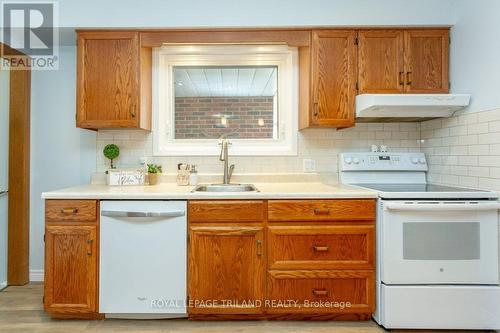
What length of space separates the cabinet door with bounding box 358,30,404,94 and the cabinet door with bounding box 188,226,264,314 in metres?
1.35

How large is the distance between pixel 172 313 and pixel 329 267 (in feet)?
3.33

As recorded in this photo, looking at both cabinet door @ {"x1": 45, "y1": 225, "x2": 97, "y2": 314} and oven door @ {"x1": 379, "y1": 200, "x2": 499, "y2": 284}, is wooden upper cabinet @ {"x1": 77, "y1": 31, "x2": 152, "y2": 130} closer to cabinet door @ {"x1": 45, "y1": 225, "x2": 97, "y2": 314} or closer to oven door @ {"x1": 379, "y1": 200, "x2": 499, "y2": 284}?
cabinet door @ {"x1": 45, "y1": 225, "x2": 97, "y2": 314}

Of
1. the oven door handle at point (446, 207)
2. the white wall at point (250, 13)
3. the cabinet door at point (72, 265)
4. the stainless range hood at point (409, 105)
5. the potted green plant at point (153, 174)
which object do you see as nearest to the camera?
the oven door handle at point (446, 207)

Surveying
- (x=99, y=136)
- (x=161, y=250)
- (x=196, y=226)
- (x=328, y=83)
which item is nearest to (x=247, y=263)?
(x=196, y=226)

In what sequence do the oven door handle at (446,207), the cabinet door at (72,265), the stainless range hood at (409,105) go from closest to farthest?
the oven door handle at (446,207)
the cabinet door at (72,265)
the stainless range hood at (409,105)

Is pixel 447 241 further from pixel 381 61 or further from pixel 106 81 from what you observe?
pixel 106 81

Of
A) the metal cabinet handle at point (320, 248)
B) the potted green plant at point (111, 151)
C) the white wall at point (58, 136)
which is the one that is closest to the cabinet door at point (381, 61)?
the metal cabinet handle at point (320, 248)

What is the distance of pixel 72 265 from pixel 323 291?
155 cm

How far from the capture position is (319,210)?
2029 mm

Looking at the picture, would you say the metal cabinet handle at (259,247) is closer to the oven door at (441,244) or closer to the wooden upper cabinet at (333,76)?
the oven door at (441,244)

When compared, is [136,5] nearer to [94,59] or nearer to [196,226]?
[94,59]

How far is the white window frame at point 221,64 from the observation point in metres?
2.71

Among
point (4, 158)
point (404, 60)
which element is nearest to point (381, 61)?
point (404, 60)

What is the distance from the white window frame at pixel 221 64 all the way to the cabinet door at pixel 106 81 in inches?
12.7
